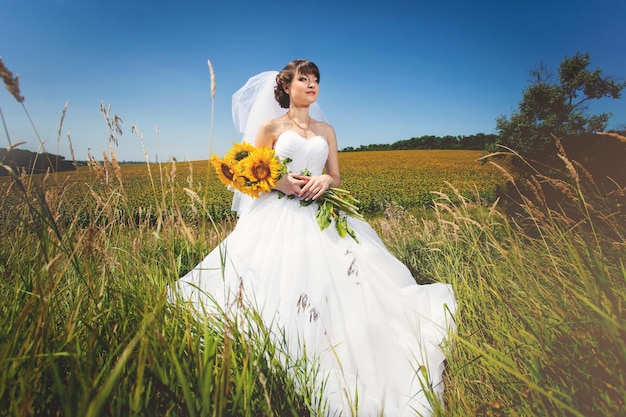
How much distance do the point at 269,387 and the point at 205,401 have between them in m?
0.45

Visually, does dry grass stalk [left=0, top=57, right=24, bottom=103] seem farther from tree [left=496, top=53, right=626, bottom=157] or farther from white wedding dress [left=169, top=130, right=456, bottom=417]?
tree [left=496, top=53, right=626, bottom=157]

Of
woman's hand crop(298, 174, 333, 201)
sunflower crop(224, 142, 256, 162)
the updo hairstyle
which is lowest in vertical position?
woman's hand crop(298, 174, 333, 201)

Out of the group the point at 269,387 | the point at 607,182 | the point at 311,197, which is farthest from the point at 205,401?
the point at 607,182

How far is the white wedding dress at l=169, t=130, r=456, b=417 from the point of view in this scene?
1.88 meters

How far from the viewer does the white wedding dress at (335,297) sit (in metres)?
1.88

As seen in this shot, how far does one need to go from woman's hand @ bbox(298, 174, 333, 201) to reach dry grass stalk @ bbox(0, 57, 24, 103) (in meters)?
1.86

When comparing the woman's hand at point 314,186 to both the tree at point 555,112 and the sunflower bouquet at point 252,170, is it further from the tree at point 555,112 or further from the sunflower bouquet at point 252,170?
the tree at point 555,112

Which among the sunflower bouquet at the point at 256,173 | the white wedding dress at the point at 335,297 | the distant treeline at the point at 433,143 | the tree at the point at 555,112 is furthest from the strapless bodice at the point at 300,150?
the distant treeline at the point at 433,143

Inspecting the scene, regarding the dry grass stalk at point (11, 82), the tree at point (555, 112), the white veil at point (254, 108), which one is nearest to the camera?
the dry grass stalk at point (11, 82)

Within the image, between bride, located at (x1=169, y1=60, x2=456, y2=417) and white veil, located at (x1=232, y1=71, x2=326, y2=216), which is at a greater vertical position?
white veil, located at (x1=232, y1=71, x2=326, y2=216)

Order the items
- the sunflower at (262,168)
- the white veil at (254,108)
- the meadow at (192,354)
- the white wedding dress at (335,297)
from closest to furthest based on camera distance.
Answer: the meadow at (192,354) → the white wedding dress at (335,297) → the sunflower at (262,168) → the white veil at (254,108)

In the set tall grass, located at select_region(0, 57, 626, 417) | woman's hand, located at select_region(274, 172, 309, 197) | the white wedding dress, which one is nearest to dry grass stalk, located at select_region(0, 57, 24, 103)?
tall grass, located at select_region(0, 57, 626, 417)

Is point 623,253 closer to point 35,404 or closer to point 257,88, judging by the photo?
point 35,404

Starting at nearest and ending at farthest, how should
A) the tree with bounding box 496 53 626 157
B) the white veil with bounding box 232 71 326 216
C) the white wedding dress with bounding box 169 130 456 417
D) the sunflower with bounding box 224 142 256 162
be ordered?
the white wedding dress with bounding box 169 130 456 417 → the sunflower with bounding box 224 142 256 162 → the white veil with bounding box 232 71 326 216 → the tree with bounding box 496 53 626 157
